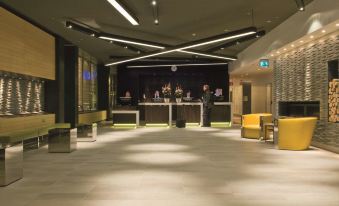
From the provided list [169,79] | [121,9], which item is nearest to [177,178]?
[121,9]

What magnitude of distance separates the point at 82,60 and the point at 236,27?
329 inches

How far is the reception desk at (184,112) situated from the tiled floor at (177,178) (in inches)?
331

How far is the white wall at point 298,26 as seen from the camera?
24.5 feet

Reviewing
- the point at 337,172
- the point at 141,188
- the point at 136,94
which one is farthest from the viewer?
the point at 136,94

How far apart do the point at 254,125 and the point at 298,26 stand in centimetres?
358

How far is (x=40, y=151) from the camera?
8.58 m

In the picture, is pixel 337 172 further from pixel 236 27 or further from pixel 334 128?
pixel 236 27

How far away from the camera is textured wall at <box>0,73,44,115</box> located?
9302 millimetres

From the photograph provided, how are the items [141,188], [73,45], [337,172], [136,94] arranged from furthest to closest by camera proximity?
[136,94]
[73,45]
[337,172]
[141,188]

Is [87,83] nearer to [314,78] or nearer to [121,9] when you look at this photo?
[121,9]

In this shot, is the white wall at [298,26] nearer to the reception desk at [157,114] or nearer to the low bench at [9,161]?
the reception desk at [157,114]

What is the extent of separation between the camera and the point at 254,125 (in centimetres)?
1165

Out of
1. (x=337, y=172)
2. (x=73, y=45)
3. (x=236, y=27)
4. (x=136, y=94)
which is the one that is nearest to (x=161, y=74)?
(x=136, y=94)

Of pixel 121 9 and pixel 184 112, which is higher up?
pixel 121 9
